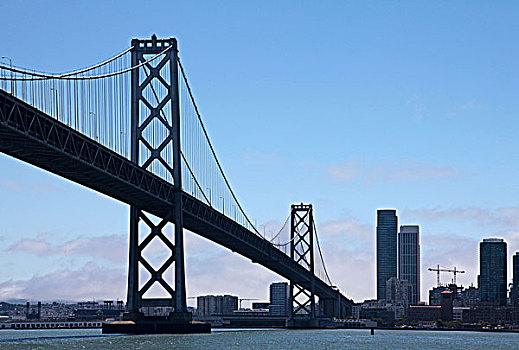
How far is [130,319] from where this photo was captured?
67750 millimetres

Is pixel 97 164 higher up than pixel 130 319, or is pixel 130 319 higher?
pixel 97 164

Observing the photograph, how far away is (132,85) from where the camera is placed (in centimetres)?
7125

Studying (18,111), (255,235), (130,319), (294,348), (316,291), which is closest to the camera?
(18,111)

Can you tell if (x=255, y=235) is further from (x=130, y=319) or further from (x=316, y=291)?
(x=316, y=291)

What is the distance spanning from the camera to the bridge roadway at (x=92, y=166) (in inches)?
1877

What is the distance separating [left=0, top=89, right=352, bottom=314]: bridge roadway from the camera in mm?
47688

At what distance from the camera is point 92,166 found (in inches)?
2154

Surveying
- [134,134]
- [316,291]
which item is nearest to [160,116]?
[134,134]

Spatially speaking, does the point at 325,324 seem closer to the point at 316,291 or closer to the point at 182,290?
the point at 316,291

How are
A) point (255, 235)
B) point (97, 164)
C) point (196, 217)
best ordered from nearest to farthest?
point (97, 164)
point (196, 217)
point (255, 235)

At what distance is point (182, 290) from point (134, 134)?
10.3m

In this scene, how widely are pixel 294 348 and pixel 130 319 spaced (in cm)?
1103

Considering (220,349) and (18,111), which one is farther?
(220,349)

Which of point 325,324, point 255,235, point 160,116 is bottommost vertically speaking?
point 325,324
